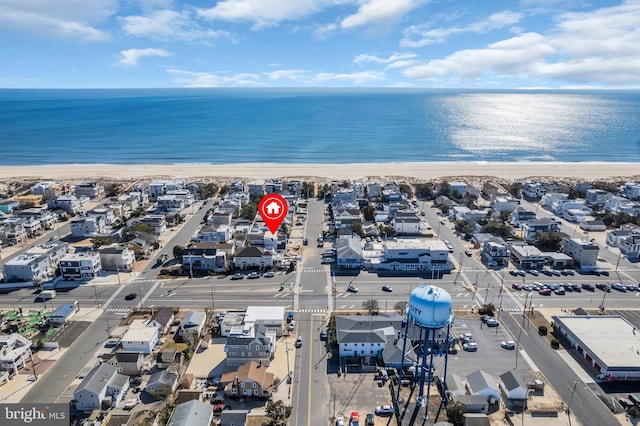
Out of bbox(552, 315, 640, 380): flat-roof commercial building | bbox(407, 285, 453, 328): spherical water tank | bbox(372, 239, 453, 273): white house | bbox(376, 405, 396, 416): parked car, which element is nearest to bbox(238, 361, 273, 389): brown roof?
bbox(376, 405, 396, 416): parked car

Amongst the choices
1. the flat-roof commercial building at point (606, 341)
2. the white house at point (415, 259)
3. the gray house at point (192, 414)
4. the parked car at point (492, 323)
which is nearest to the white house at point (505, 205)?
the white house at point (415, 259)

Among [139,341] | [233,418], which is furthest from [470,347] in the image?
[139,341]

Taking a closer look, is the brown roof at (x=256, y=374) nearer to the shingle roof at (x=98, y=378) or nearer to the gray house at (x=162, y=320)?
the shingle roof at (x=98, y=378)

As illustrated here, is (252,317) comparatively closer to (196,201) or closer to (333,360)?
(333,360)

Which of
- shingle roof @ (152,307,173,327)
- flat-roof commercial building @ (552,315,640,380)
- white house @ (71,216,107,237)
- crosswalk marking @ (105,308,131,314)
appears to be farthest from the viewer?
white house @ (71,216,107,237)

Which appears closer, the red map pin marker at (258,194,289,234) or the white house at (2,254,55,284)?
the white house at (2,254,55,284)

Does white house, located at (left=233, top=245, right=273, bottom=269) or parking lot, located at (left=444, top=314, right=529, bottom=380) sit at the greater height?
white house, located at (left=233, top=245, right=273, bottom=269)

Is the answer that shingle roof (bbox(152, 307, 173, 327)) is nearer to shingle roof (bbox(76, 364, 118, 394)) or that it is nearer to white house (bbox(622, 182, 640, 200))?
shingle roof (bbox(76, 364, 118, 394))
